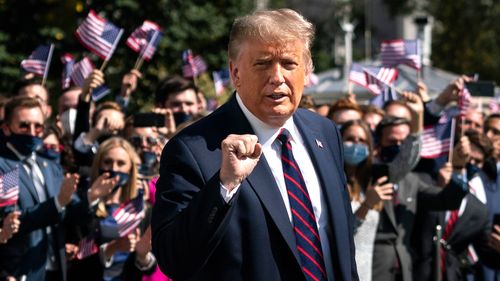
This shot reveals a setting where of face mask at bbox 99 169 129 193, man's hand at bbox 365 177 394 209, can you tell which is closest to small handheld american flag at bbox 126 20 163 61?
face mask at bbox 99 169 129 193

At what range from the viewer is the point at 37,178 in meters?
7.86

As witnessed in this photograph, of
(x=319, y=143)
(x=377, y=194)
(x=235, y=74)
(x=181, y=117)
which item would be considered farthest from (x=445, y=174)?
(x=235, y=74)

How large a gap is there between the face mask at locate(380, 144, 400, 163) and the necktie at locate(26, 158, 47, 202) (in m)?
2.63

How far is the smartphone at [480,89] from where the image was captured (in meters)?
9.38

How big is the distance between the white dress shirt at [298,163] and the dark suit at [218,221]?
0.03 meters

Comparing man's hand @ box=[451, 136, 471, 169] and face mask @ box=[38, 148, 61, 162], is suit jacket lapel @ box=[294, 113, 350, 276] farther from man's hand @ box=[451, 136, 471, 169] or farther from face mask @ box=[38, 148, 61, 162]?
man's hand @ box=[451, 136, 471, 169]

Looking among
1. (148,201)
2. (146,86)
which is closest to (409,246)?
(148,201)

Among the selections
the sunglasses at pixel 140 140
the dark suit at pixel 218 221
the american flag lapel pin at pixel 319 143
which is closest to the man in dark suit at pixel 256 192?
the dark suit at pixel 218 221

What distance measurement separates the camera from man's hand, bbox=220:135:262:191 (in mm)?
3887

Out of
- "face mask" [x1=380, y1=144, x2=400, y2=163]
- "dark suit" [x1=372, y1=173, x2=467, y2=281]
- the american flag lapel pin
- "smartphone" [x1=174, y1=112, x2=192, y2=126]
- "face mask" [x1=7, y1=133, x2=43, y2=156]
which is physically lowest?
"dark suit" [x1=372, y1=173, x2=467, y2=281]

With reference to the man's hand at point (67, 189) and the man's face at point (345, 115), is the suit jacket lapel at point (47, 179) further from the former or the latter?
the man's face at point (345, 115)

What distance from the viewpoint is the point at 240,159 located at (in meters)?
3.90

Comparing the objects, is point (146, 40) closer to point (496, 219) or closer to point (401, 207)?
point (401, 207)

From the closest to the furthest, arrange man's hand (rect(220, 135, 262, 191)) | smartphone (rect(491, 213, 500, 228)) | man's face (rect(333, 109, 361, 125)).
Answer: man's hand (rect(220, 135, 262, 191))
man's face (rect(333, 109, 361, 125))
smartphone (rect(491, 213, 500, 228))
